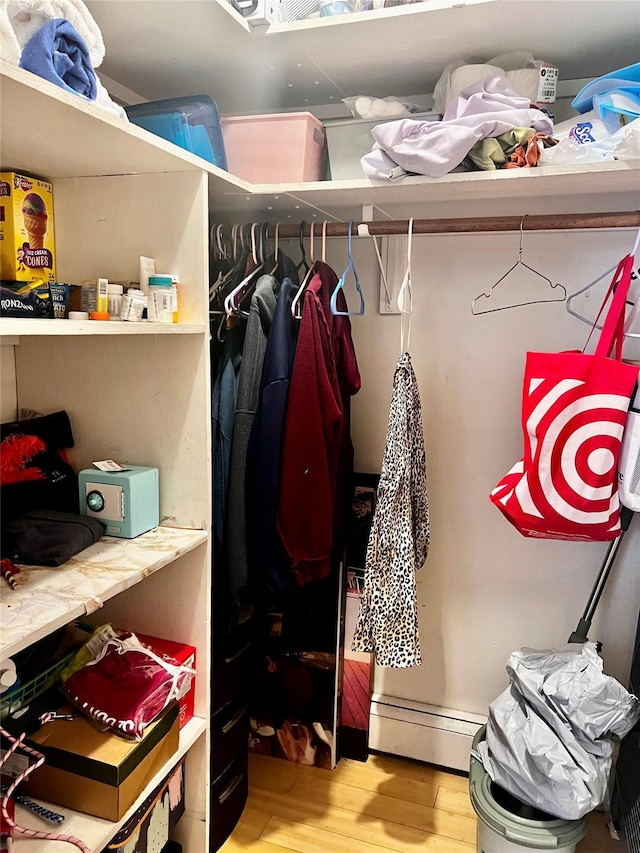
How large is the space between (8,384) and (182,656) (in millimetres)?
745

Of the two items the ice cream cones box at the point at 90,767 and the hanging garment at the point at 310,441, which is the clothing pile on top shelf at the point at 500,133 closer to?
Result: the hanging garment at the point at 310,441

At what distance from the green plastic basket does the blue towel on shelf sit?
1073 mm

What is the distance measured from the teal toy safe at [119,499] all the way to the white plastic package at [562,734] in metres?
1.04

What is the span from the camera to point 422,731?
2.13m

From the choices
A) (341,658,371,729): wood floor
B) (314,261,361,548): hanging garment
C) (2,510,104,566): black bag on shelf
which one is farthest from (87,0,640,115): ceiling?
(341,658,371,729): wood floor

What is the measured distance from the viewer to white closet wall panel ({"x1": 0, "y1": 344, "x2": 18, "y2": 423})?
4.98 feet

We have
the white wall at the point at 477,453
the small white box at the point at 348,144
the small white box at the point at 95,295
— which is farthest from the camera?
the white wall at the point at 477,453

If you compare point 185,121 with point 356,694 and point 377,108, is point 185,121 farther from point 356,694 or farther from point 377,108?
point 356,694

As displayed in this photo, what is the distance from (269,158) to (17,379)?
809 millimetres

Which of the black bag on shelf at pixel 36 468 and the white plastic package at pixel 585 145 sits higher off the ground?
the white plastic package at pixel 585 145

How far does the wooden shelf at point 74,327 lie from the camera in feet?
3.00

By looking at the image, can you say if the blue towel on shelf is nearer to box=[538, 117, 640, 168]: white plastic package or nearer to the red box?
box=[538, 117, 640, 168]: white plastic package

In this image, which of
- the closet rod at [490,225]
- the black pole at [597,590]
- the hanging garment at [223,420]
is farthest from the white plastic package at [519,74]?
the black pole at [597,590]

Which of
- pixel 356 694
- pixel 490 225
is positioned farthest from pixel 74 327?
pixel 356 694
